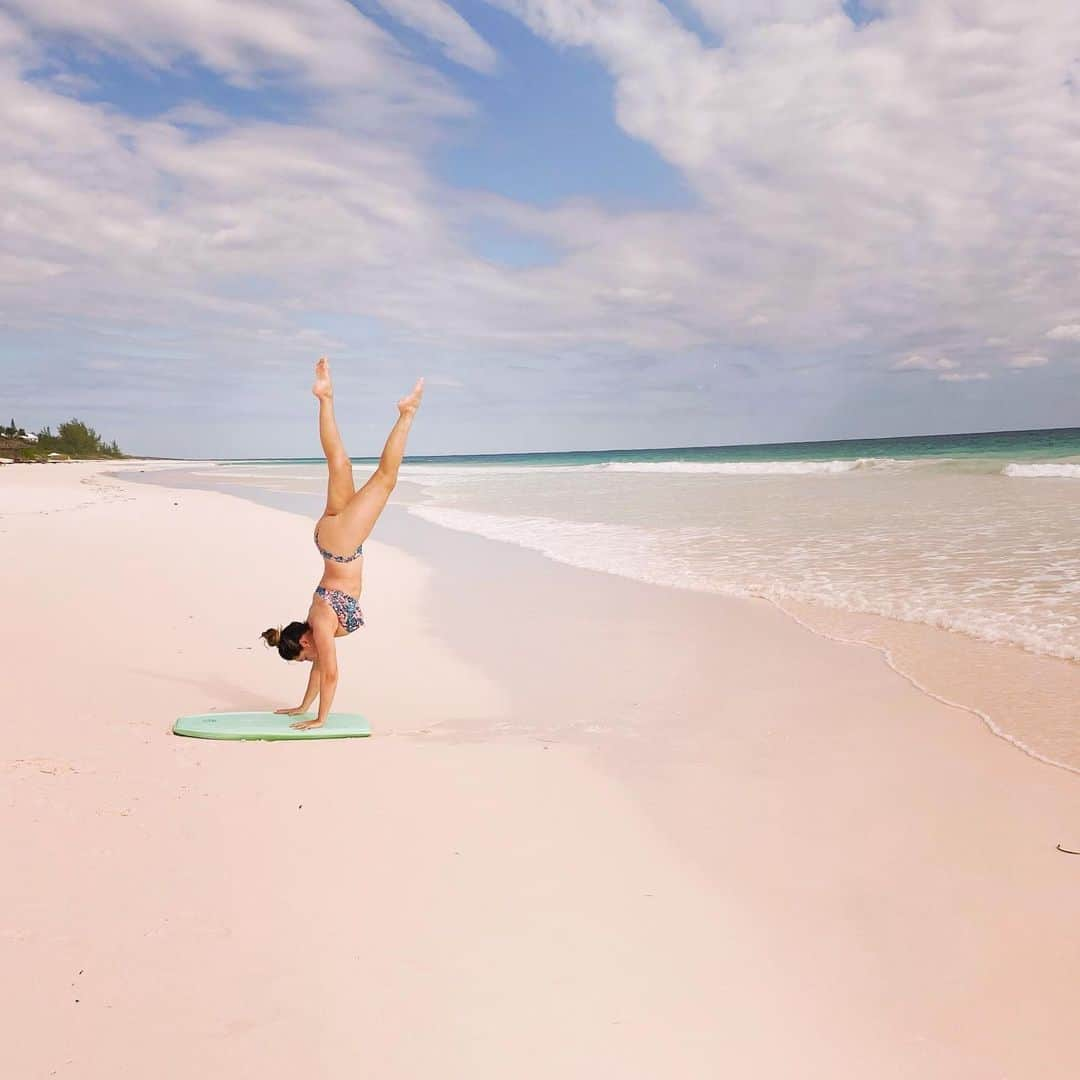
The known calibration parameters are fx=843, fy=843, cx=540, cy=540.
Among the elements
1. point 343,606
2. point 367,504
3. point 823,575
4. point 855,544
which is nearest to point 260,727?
point 343,606

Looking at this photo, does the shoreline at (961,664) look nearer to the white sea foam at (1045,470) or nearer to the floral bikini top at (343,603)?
the floral bikini top at (343,603)

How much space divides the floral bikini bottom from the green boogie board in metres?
0.57

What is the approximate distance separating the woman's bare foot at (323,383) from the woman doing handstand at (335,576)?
368 mm

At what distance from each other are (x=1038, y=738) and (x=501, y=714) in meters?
3.29

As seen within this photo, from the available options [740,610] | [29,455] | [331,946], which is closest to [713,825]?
[331,946]

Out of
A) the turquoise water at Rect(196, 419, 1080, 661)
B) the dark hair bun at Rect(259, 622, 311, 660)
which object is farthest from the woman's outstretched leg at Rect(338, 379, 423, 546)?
the turquoise water at Rect(196, 419, 1080, 661)

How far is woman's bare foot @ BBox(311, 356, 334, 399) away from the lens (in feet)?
18.0

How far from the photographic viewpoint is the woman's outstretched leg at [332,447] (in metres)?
5.18

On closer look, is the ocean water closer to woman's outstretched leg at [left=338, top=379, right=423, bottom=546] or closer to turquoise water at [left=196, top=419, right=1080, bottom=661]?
turquoise water at [left=196, top=419, right=1080, bottom=661]

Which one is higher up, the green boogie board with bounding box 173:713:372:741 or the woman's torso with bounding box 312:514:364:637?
the woman's torso with bounding box 312:514:364:637

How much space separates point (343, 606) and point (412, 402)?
148 centimetres

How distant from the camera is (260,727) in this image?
486cm

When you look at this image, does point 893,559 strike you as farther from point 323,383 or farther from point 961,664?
point 323,383

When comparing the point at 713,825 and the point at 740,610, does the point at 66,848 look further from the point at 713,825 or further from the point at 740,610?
the point at 740,610
